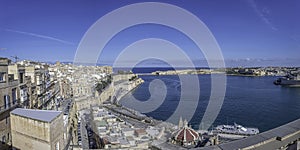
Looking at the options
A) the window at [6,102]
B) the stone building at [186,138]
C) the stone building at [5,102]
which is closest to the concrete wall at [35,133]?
the stone building at [5,102]

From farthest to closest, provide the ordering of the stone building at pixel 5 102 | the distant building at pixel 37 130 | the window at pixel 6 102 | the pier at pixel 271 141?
1. the window at pixel 6 102
2. the stone building at pixel 5 102
3. the distant building at pixel 37 130
4. the pier at pixel 271 141

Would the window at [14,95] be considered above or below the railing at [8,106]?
above

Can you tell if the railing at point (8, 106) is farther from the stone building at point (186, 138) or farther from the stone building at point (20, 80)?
the stone building at point (186, 138)

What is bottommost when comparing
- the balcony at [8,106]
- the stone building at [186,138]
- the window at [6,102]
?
the stone building at [186,138]

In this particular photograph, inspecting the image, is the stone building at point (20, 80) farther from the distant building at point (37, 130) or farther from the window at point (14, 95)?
the distant building at point (37, 130)

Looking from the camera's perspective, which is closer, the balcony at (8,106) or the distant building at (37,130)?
the distant building at (37,130)

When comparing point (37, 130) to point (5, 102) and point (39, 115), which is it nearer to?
point (39, 115)

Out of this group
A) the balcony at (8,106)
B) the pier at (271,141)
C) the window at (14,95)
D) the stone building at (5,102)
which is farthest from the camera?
the window at (14,95)
